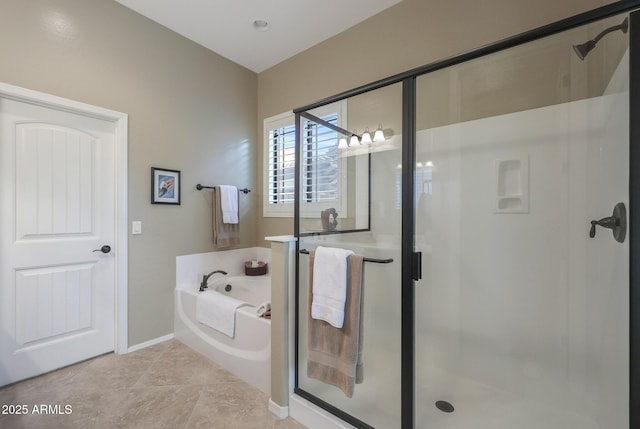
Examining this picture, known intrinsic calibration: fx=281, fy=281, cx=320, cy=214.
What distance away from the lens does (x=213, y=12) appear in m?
2.44

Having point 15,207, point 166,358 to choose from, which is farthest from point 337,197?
point 15,207

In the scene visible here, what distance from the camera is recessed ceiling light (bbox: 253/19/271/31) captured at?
256 cm

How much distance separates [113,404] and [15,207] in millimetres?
1484

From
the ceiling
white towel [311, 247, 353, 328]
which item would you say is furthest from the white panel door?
white towel [311, 247, 353, 328]

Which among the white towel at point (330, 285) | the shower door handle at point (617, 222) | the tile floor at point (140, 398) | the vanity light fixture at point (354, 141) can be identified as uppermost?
the vanity light fixture at point (354, 141)

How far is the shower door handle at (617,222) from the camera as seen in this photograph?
3.59 ft

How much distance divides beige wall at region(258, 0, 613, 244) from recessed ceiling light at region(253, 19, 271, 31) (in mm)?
511

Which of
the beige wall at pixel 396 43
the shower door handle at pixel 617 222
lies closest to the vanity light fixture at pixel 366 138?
the beige wall at pixel 396 43

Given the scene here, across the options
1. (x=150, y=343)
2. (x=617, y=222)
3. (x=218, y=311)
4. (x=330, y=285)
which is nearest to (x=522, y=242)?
(x=617, y=222)

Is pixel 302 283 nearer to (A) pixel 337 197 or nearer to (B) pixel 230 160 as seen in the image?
(A) pixel 337 197

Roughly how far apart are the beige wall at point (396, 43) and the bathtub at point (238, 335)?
75cm

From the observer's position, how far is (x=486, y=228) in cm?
187

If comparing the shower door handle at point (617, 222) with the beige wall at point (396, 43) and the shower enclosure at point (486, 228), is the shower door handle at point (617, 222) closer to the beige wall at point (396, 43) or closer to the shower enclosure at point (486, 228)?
the shower enclosure at point (486, 228)

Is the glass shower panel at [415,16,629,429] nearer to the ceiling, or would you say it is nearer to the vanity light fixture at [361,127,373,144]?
the vanity light fixture at [361,127,373,144]
